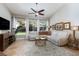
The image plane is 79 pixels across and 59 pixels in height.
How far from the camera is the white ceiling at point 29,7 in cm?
250

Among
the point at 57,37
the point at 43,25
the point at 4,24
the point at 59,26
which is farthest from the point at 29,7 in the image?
the point at 57,37

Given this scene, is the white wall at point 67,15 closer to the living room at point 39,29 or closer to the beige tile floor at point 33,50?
the living room at point 39,29

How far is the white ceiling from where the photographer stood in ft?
8.19

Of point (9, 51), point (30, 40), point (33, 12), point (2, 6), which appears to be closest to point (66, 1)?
point (33, 12)

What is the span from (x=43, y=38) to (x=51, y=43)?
22 cm

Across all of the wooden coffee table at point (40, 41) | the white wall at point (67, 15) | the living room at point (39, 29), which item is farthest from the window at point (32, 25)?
the white wall at point (67, 15)

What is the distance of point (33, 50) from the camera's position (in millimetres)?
2582

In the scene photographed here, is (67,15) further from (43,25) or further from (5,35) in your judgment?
(5,35)

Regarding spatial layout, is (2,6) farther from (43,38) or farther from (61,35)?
(61,35)

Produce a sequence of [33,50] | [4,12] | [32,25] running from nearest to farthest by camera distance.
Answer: [4,12]
[33,50]
[32,25]

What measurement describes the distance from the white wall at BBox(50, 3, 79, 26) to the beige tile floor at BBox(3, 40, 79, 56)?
1.93 ft

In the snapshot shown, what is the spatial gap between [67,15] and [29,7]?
0.88 meters

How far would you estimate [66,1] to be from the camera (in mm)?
2457

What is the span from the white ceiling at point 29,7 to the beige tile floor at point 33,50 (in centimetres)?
66
